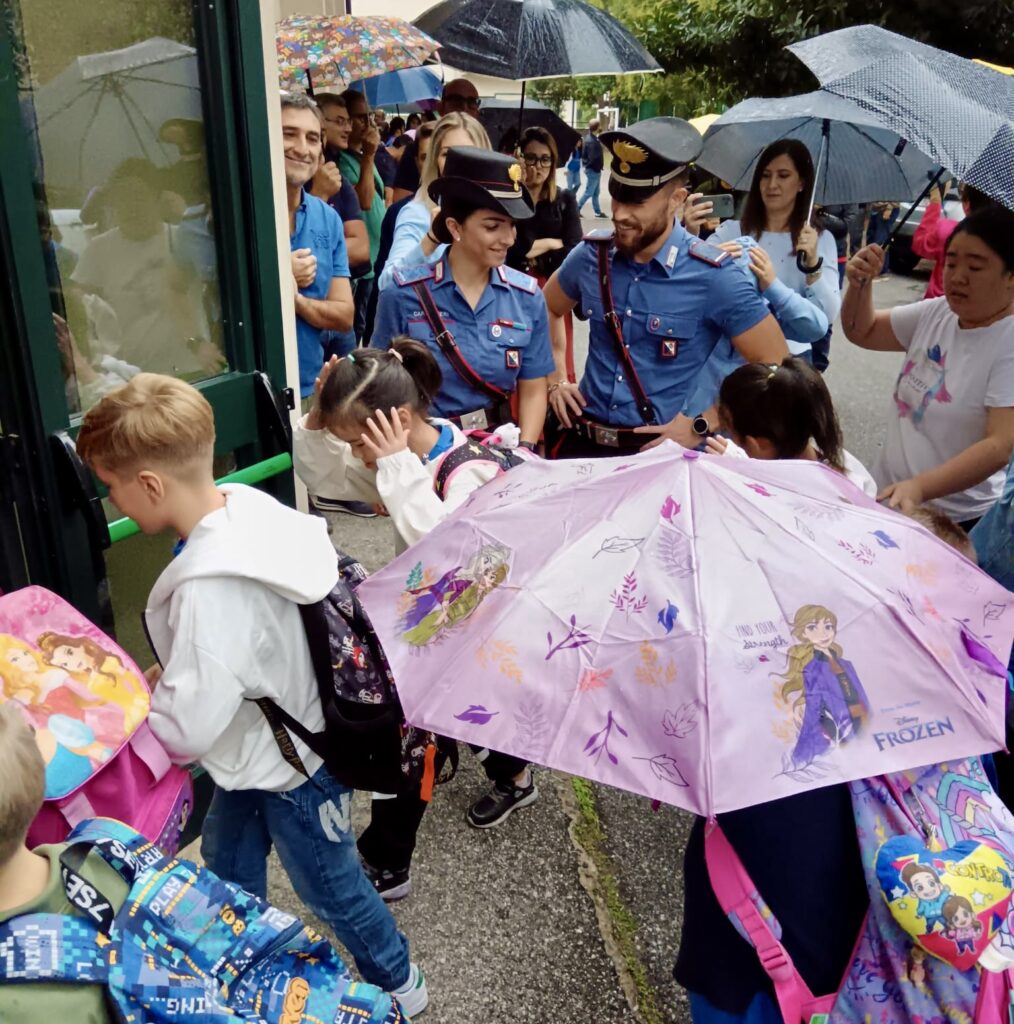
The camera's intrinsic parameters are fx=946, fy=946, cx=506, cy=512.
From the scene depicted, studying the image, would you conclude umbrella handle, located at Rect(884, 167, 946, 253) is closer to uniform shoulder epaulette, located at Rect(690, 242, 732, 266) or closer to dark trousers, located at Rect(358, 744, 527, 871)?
uniform shoulder epaulette, located at Rect(690, 242, 732, 266)

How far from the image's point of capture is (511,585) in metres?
1.58

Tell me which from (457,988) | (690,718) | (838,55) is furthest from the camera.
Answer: (838,55)

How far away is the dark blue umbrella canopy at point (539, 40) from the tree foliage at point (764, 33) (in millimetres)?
6002

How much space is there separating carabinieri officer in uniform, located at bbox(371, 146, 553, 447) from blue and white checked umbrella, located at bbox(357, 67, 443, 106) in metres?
6.01

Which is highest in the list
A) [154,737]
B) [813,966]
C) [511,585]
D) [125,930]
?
[511,585]

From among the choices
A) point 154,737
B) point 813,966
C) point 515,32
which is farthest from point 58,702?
point 515,32

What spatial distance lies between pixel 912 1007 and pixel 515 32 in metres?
5.29

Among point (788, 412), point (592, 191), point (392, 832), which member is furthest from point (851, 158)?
point (592, 191)

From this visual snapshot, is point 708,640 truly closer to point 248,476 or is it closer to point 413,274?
point 248,476

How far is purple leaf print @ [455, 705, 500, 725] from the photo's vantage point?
1.50m

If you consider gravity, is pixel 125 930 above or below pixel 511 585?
below

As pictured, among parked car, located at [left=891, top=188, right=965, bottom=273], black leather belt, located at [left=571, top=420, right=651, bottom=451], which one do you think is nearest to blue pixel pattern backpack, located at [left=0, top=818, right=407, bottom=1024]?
black leather belt, located at [left=571, top=420, right=651, bottom=451]

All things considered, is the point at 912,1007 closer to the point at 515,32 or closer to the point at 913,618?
the point at 913,618

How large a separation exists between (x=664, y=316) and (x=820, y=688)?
1.91m
